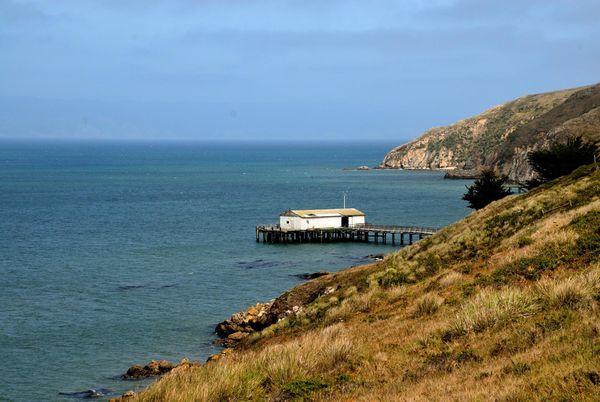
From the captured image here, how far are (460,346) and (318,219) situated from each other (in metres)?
71.9

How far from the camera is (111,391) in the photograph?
32875 mm

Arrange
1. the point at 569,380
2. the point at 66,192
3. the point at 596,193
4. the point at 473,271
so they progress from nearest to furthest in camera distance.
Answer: the point at 569,380
the point at 473,271
the point at 596,193
the point at 66,192

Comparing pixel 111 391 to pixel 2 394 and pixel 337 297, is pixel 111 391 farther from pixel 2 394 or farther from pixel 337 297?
pixel 337 297

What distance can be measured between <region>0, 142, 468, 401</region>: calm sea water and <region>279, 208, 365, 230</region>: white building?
3724 millimetres

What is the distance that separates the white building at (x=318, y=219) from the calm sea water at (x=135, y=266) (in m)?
3.72

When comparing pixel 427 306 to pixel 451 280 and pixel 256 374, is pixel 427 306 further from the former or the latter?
pixel 256 374

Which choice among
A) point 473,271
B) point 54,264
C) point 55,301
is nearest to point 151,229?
point 54,264

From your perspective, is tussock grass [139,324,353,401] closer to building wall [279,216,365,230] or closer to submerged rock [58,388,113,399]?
submerged rock [58,388,113,399]

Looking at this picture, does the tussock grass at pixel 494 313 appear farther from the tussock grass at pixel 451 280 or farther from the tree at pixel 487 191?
the tree at pixel 487 191

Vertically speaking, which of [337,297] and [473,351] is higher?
[473,351]

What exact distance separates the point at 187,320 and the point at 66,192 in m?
107

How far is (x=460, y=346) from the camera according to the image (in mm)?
14320

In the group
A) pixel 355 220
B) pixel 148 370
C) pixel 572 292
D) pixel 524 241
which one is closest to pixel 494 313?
pixel 572 292

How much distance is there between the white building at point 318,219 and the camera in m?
85.8
